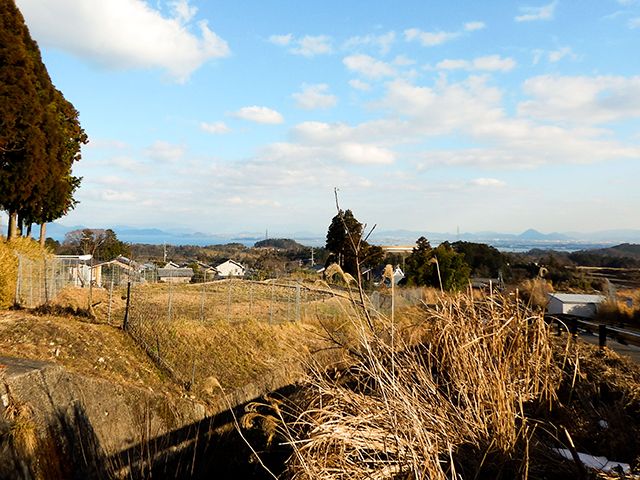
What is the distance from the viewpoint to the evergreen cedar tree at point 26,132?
1404cm

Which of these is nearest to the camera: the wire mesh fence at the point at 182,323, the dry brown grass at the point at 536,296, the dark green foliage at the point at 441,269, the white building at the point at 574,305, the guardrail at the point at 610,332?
the dry brown grass at the point at 536,296

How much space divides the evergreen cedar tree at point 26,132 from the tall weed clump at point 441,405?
15241 mm

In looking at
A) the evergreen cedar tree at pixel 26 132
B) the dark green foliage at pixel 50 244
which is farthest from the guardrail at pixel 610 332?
the dark green foliage at pixel 50 244

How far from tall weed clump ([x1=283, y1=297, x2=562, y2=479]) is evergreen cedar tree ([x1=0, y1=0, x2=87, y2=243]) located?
15.2 m

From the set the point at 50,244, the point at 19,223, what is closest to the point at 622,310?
the point at 19,223

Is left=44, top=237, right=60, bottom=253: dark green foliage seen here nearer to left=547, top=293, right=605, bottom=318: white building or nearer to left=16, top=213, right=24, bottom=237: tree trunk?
left=16, top=213, right=24, bottom=237: tree trunk

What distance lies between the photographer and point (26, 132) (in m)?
14.7

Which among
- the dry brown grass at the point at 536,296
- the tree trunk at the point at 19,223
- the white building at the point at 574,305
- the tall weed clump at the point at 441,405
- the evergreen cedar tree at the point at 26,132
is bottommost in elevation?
the white building at the point at 574,305

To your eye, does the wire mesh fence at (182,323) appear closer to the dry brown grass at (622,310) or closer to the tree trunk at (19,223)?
the tree trunk at (19,223)

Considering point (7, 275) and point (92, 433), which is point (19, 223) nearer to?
point (7, 275)

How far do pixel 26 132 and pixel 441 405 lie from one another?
16.3 meters

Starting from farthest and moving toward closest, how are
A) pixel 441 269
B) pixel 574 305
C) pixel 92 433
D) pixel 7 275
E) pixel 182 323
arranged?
pixel 441 269
pixel 574 305
pixel 182 323
pixel 7 275
pixel 92 433

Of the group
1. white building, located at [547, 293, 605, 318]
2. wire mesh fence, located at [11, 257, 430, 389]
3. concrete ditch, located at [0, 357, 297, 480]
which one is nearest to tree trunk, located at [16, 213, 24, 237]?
wire mesh fence, located at [11, 257, 430, 389]

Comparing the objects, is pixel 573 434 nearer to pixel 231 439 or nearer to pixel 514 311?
pixel 514 311
